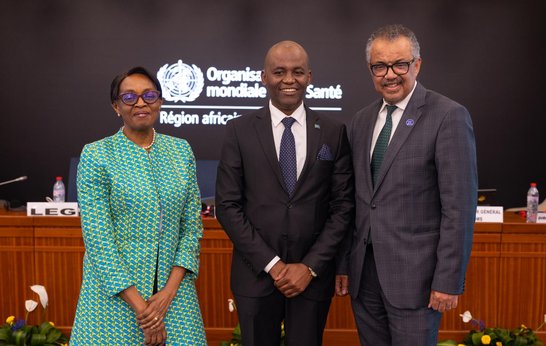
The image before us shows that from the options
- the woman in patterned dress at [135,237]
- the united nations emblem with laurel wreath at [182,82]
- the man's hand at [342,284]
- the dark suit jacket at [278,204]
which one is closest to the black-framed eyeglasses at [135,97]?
the woman in patterned dress at [135,237]

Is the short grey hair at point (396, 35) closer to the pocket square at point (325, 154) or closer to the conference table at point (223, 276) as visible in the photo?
the pocket square at point (325, 154)

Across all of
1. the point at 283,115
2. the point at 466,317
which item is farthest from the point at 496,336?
the point at 283,115

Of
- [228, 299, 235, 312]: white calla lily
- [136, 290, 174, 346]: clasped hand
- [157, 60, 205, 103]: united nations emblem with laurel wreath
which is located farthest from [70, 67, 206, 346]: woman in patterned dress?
[157, 60, 205, 103]: united nations emblem with laurel wreath

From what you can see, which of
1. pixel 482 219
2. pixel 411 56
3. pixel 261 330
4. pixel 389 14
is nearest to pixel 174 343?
pixel 261 330

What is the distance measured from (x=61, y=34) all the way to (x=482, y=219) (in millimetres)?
4085

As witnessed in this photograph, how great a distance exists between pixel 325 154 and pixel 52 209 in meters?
1.84

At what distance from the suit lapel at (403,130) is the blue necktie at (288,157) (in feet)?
0.98

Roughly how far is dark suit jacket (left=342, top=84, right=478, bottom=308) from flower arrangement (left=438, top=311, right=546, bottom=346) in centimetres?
131

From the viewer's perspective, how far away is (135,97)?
2080mm

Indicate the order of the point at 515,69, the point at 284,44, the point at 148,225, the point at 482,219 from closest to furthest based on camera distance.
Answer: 1. the point at 148,225
2. the point at 284,44
3. the point at 482,219
4. the point at 515,69

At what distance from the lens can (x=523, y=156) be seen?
5777 millimetres

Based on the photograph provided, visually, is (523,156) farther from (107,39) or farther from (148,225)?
(148,225)

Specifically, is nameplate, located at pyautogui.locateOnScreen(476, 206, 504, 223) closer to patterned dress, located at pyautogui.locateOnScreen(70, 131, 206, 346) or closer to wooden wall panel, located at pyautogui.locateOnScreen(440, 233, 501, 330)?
wooden wall panel, located at pyautogui.locateOnScreen(440, 233, 501, 330)

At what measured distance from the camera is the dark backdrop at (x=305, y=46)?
569 cm
